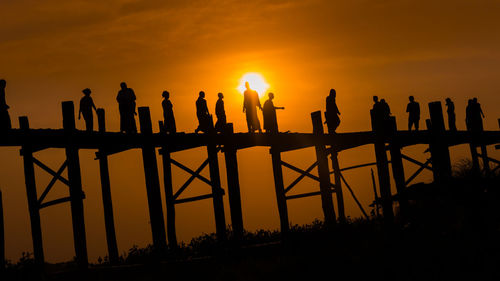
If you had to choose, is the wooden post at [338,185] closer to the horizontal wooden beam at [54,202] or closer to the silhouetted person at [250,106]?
the silhouetted person at [250,106]

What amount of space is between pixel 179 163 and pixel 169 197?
37.9 inches

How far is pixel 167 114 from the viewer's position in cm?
1884

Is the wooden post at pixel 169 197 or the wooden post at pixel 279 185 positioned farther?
the wooden post at pixel 279 185

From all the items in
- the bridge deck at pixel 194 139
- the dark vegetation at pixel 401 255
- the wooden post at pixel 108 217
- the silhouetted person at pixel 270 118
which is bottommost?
the dark vegetation at pixel 401 255

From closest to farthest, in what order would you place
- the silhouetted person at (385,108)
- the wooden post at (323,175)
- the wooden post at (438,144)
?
the wooden post at (438,144) → the wooden post at (323,175) → the silhouetted person at (385,108)

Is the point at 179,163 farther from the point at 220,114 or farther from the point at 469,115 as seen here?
the point at 469,115

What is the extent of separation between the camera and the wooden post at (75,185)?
53.2ft

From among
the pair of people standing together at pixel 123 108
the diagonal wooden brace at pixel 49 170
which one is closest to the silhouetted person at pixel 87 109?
the pair of people standing together at pixel 123 108

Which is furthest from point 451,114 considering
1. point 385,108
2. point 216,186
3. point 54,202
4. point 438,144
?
point 54,202

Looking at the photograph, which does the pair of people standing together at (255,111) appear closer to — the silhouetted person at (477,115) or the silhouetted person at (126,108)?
the silhouetted person at (126,108)

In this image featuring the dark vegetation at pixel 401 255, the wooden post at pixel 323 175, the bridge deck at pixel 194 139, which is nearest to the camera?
the dark vegetation at pixel 401 255

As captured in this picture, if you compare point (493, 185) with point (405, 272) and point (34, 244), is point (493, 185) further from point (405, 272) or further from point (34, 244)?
point (34, 244)

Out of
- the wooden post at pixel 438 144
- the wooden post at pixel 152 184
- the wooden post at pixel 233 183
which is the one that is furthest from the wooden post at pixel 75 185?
the wooden post at pixel 438 144

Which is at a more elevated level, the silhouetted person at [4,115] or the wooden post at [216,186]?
the silhouetted person at [4,115]
